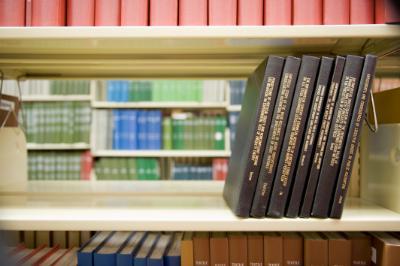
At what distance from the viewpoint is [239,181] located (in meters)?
0.69

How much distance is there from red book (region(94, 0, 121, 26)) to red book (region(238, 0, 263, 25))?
256 millimetres

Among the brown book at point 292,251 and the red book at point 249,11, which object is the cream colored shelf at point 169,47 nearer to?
the red book at point 249,11

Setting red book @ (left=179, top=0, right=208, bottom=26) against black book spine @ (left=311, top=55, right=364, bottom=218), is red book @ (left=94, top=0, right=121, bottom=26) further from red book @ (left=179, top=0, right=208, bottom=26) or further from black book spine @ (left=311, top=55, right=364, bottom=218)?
black book spine @ (left=311, top=55, right=364, bottom=218)

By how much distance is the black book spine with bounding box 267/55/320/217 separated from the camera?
66 cm

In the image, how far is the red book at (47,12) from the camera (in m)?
0.69

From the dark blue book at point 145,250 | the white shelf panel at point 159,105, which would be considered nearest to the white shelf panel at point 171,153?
the white shelf panel at point 159,105

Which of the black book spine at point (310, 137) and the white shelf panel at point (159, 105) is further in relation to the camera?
the white shelf panel at point (159, 105)

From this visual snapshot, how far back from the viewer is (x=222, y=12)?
2.27 ft

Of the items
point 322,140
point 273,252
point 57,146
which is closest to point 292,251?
point 273,252

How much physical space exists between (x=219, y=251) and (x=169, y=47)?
0.48 metres

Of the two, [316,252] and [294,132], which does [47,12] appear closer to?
[294,132]

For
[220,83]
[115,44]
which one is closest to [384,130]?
[115,44]

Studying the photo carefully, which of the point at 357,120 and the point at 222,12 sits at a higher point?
the point at 222,12

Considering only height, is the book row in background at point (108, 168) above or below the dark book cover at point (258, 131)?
below
